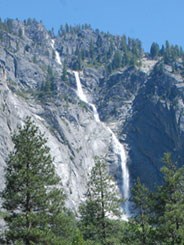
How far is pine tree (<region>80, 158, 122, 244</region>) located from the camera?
140 feet

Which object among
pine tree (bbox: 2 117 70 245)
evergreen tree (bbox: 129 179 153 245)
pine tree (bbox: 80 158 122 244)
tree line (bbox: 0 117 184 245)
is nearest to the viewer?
pine tree (bbox: 2 117 70 245)

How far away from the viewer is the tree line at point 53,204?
33.8m

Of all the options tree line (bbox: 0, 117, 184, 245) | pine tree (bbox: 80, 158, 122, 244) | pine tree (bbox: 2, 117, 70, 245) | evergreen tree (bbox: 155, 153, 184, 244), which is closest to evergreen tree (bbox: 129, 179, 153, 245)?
tree line (bbox: 0, 117, 184, 245)

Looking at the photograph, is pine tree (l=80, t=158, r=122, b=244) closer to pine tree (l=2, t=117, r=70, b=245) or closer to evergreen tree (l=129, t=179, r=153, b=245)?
evergreen tree (l=129, t=179, r=153, b=245)

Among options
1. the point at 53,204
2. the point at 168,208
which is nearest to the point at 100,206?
the point at 168,208

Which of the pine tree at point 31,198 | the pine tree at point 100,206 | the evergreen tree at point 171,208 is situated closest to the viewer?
the pine tree at point 31,198

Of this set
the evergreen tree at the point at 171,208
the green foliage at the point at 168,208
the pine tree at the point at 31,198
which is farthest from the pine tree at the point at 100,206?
the pine tree at the point at 31,198

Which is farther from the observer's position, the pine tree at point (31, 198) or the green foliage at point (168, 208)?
the green foliage at point (168, 208)

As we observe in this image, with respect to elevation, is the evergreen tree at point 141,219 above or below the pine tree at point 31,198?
above

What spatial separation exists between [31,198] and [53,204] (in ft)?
5.65

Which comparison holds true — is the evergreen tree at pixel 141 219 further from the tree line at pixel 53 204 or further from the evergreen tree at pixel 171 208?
the evergreen tree at pixel 171 208

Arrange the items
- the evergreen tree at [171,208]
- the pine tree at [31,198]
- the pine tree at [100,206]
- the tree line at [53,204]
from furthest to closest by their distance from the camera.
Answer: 1. the pine tree at [100,206]
2. the evergreen tree at [171,208]
3. the tree line at [53,204]
4. the pine tree at [31,198]

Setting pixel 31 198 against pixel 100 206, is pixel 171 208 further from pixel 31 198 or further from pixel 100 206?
pixel 31 198

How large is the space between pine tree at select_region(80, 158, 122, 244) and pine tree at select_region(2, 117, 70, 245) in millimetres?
7407
